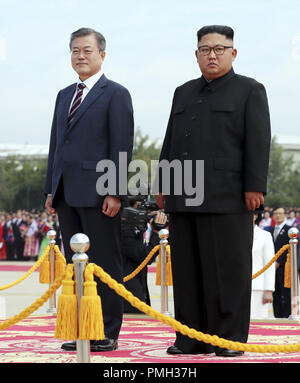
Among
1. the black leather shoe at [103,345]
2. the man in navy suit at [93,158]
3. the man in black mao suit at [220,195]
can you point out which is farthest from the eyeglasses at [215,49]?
the black leather shoe at [103,345]

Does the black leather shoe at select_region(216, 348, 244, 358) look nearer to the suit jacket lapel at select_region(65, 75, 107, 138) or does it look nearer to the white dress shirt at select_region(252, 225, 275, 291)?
the suit jacket lapel at select_region(65, 75, 107, 138)

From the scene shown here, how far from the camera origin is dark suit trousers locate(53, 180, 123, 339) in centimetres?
531

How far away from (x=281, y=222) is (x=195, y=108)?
7544 mm

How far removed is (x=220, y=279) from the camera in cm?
506

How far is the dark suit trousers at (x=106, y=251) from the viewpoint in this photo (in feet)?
17.4

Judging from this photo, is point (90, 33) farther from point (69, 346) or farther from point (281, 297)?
point (281, 297)

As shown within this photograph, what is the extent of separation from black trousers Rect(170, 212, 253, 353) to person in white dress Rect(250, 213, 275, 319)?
3.00 metres

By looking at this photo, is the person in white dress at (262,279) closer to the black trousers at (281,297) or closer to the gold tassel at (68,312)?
the black trousers at (281,297)

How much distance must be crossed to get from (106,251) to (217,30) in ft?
5.24

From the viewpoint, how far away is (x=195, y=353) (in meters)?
5.11

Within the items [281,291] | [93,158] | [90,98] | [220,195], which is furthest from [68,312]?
[281,291]
